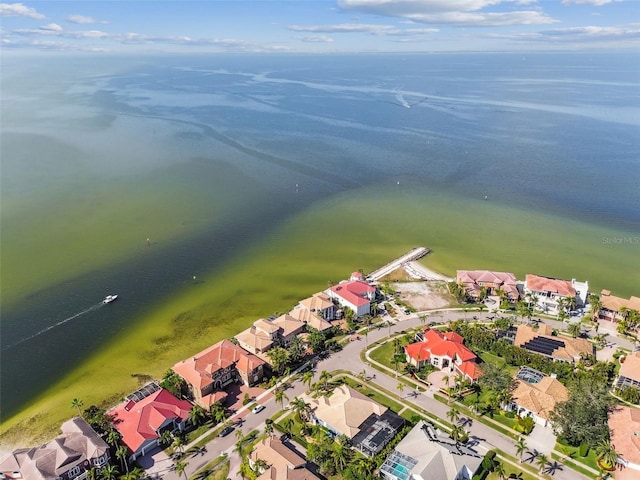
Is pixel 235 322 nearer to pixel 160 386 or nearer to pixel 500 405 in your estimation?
pixel 160 386

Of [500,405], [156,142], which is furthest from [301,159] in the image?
[500,405]

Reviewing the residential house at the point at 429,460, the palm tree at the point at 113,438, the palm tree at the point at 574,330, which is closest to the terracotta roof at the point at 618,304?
the palm tree at the point at 574,330

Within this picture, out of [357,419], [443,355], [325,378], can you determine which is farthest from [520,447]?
[325,378]

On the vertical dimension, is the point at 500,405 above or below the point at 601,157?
below

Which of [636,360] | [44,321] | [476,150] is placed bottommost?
[44,321]

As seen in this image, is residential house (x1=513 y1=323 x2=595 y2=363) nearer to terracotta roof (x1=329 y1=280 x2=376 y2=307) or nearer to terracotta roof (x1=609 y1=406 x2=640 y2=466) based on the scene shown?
terracotta roof (x1=609 y1=406 x2=640 y2=466)

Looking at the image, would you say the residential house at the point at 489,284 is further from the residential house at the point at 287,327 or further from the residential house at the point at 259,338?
the residential house at the point at 259,338
